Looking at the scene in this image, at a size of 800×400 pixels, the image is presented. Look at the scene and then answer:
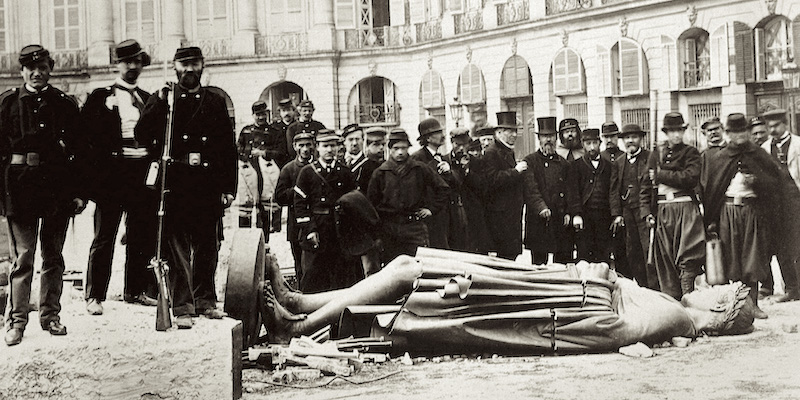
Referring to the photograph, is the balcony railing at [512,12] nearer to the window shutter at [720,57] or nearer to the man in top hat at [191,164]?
the window shutter at [720,57]

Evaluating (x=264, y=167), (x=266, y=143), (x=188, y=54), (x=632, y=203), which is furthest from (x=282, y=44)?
(x=188, y=54)

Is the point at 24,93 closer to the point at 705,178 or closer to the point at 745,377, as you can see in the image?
the point at 745,377

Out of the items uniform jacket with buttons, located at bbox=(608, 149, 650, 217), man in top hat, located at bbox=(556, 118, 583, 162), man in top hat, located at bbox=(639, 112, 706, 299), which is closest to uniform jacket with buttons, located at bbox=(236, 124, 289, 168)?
man in top hat, located at bbox=(556, 118, 583, 162)

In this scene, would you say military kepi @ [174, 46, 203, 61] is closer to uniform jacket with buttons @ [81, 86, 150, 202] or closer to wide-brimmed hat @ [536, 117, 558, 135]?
uniform jacket with buttons @ [81, 86, 150, 202]

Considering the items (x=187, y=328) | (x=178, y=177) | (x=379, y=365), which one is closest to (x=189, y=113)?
(x=178, y=177)

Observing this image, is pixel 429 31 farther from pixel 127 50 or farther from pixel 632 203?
pixel 127 50

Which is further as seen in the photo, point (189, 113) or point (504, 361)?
point (504, 361)

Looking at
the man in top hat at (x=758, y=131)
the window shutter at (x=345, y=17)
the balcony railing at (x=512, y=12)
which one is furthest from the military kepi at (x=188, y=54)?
the balcony railing at (x=512, y=12)

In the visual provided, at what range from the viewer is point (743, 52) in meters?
17.2

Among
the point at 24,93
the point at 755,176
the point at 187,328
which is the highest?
the point at 24,93

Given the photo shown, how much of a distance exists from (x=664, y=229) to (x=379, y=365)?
11.1ft

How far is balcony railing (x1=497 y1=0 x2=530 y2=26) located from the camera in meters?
22.5

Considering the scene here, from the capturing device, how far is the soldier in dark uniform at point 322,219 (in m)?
8.78

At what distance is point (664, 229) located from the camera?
9.02m
